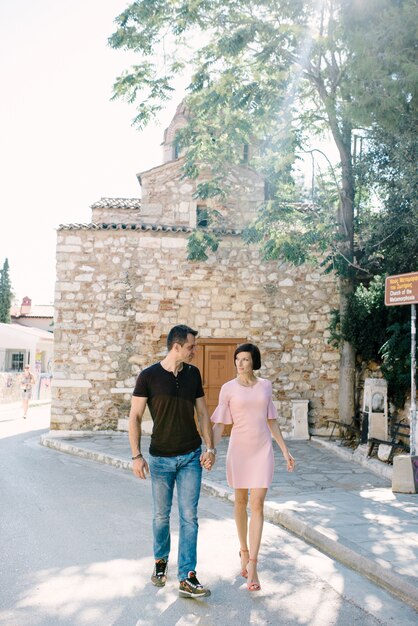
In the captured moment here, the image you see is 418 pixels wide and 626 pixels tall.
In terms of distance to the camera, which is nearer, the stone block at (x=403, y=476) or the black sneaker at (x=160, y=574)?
the black sneaker at (x=160, y=574)

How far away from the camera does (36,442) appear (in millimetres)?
13086

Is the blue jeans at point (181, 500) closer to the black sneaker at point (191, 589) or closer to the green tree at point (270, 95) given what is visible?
the black sneaker at point (191, 589)

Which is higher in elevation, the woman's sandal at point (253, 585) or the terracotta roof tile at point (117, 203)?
the terracotta roof tile at point (117, 203)

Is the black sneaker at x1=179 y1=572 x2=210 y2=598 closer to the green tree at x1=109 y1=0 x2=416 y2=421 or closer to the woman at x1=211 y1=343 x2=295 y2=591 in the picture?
the woman at x1=211 y1=343 x2=295 y2=591

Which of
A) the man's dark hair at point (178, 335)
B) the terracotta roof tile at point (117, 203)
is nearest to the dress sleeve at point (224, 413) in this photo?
the man's dark hair at point (178, 335)

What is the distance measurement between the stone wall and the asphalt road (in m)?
6.60

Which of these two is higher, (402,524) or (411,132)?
(411,132)

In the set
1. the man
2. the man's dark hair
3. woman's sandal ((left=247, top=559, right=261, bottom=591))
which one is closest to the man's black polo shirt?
the man

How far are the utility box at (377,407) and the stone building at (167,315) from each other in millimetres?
3197

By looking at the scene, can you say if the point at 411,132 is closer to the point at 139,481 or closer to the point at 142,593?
the point at 139,481

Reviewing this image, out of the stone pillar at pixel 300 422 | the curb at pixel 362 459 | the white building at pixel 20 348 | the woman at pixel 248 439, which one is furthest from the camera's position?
the white building at pixel 20 348

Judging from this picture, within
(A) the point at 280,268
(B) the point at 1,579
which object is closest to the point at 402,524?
(B) the point at 1,579

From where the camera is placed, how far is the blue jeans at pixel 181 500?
400 cm

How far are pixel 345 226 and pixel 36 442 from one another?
861cm
